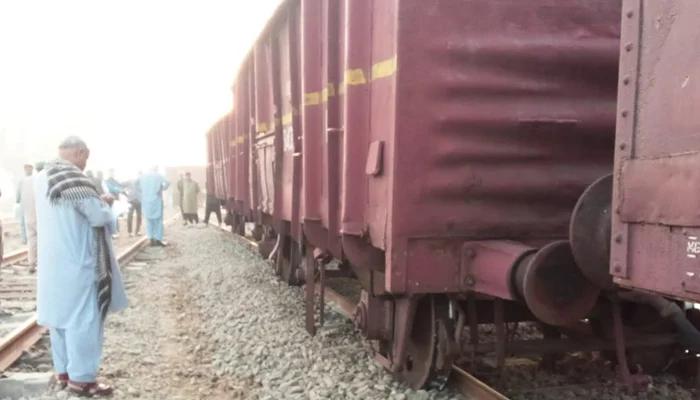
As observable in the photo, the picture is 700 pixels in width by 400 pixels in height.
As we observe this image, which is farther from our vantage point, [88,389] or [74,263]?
[88,389]

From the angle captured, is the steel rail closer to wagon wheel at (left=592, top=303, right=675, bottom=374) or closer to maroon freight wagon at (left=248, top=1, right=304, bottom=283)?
maroon freight wagon at (left=248, top=1, right=304, bottom=283)

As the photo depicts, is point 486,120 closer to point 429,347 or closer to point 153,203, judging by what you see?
point 429,347

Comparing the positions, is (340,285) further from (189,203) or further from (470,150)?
(189,203)

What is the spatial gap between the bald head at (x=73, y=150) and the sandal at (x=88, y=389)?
1.46 metres

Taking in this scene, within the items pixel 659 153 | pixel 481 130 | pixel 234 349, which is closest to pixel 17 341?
pixel 234 349

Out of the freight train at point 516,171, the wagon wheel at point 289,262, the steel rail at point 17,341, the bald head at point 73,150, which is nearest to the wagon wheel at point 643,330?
the freight train at point 516,171

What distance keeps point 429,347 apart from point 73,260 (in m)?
2.36

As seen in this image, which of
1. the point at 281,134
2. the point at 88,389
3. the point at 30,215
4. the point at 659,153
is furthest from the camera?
the point at 30,215

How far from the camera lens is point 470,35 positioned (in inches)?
131

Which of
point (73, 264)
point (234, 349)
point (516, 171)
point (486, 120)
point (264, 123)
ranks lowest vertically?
point (234, 349)

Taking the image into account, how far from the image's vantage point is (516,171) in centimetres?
344

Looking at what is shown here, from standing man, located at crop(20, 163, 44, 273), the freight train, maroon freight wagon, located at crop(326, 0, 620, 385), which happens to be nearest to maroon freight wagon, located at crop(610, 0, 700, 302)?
the freight train

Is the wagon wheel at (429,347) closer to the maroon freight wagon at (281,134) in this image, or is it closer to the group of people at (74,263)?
the maroon freight wagon at (281,134)

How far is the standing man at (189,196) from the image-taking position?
20.2 m
